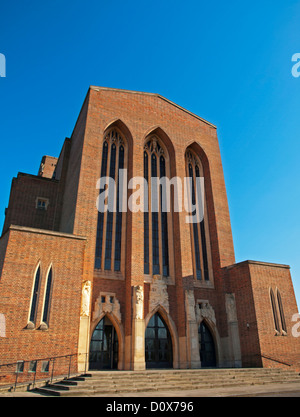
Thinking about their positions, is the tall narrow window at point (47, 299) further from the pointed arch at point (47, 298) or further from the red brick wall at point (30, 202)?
the red brick wall at point (30, 202)

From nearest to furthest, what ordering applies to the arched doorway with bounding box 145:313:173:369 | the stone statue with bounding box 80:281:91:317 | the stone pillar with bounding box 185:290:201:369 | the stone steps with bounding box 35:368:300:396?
the stone steps with bounding box 35:368:300:396, the stone statue with bounding box 80:281:91:317, the stone pillar with bounding box 185:290:201:369, the arched doorway with bounding box 145:313:173:369

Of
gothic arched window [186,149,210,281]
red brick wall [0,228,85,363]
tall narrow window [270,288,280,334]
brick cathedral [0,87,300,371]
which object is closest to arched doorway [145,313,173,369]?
brick cathedral [0,87,300,371]

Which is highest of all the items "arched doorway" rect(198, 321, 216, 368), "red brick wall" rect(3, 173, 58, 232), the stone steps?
"red brick wall" rect(3, 173, 58, 232)

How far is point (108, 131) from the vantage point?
2062cm

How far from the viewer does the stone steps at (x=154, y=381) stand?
9567 mm

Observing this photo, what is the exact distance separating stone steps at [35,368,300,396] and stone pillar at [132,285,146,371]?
10.5 feet

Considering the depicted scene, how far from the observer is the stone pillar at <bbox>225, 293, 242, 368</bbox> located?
1708cm

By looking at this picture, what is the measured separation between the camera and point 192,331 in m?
16.8

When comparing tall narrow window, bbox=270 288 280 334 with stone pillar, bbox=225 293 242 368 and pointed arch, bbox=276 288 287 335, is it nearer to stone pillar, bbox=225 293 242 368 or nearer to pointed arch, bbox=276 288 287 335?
pointed arch, bbox=276 288 287 335

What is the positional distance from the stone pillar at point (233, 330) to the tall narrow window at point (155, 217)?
12.3 feet
